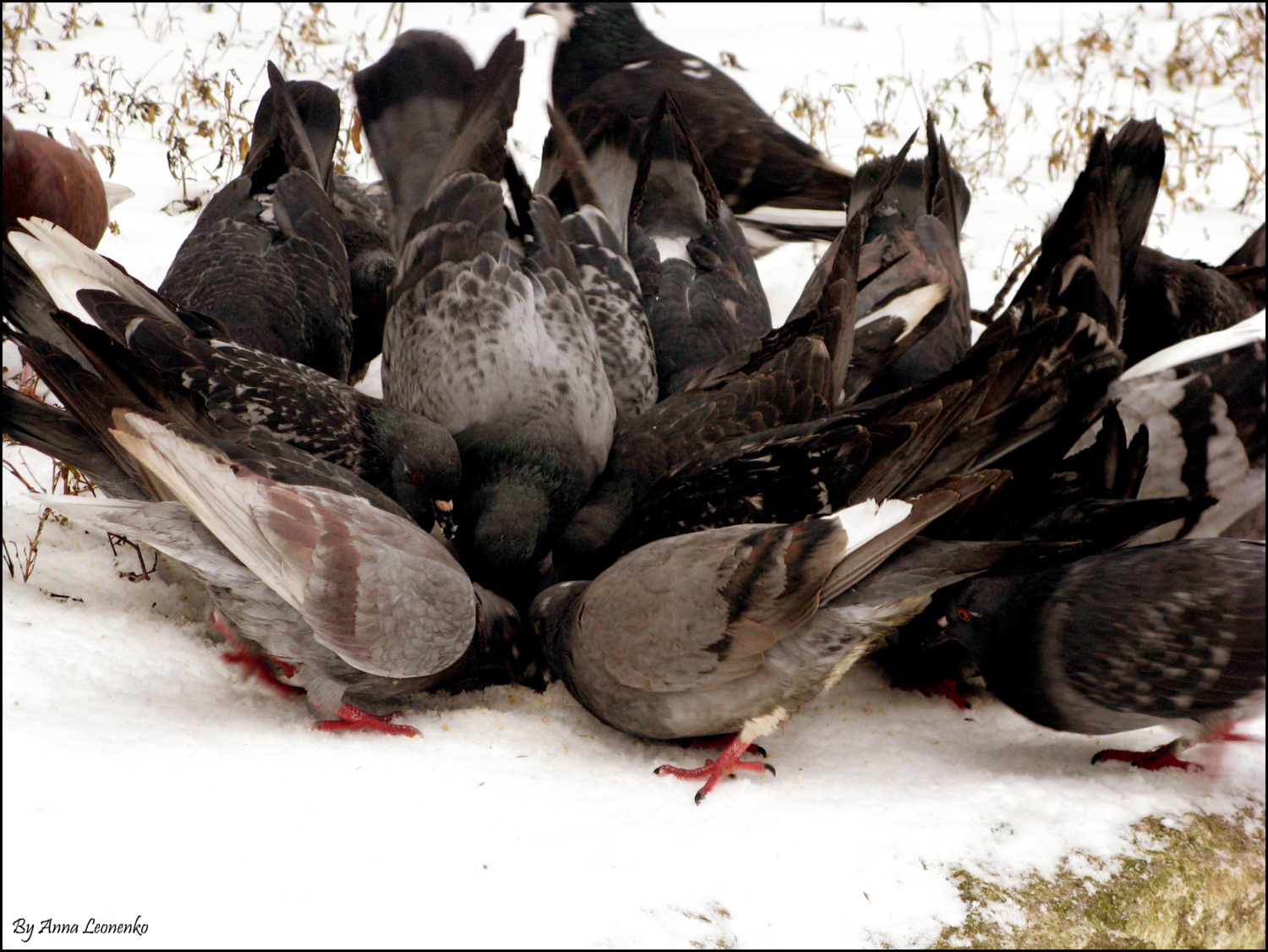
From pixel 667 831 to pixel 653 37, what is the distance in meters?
5.23

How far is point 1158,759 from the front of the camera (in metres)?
2.61

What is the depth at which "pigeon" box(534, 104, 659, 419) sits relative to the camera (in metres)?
4.16

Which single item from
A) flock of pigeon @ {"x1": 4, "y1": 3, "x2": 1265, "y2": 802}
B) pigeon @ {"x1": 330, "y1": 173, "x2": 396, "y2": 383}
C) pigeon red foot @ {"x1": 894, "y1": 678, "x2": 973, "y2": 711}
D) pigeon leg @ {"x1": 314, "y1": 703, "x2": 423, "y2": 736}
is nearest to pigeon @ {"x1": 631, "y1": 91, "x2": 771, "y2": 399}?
flock of pigeon @ {"x1": 4, "y1": 3, "x2": 1265, "y2": 802}

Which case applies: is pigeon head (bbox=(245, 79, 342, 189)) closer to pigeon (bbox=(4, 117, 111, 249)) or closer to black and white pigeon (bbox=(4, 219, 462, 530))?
pigeon (bbox=(4, 117, 111, 249))

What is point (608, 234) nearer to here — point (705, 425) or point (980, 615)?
point (705, 425)

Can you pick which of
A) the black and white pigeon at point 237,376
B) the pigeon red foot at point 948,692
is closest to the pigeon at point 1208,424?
the pigeon red foot at point 948,692

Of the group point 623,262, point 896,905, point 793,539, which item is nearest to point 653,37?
point 623,262

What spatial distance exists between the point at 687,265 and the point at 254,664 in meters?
2.63

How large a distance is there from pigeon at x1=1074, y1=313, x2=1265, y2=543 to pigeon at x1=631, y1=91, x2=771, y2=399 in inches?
66.9

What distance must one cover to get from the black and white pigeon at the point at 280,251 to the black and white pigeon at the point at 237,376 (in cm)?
43

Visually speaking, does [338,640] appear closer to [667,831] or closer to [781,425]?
[667,831]

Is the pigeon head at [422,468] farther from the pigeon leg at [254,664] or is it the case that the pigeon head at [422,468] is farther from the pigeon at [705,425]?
the pigeon leg at [254,664]

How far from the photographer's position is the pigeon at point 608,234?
13.6ft

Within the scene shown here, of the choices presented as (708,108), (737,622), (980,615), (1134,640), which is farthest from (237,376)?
(708,108)
